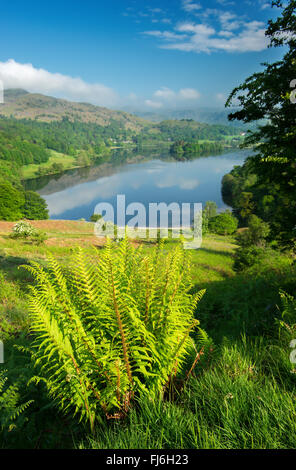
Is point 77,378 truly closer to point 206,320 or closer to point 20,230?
point 206,320

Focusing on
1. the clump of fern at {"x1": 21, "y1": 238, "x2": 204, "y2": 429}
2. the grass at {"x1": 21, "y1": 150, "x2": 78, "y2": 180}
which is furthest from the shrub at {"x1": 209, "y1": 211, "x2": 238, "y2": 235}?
the grass at {"x1": 21, "y1": 150, "x2": 78, "y2": 180}

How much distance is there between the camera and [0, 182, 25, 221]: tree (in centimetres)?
6072

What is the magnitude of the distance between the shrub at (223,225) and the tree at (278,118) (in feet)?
178

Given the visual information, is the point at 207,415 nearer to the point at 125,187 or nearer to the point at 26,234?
the point at 26,234

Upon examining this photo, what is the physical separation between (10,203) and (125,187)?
59277 mm

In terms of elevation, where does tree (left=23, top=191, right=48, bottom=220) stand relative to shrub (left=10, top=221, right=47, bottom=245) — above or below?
below

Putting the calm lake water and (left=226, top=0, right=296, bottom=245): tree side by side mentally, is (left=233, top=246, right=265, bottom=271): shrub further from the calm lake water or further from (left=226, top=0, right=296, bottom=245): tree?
the calm lake water

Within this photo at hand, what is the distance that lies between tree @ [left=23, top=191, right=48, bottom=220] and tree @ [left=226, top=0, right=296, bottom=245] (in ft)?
226

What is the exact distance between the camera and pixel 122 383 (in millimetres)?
2080

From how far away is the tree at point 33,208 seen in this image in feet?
219

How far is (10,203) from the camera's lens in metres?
62.1

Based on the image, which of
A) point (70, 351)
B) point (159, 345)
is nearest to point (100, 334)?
point (70, 351)

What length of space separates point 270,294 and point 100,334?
5.98 meters

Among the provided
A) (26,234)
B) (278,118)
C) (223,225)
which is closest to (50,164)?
(223,225)
